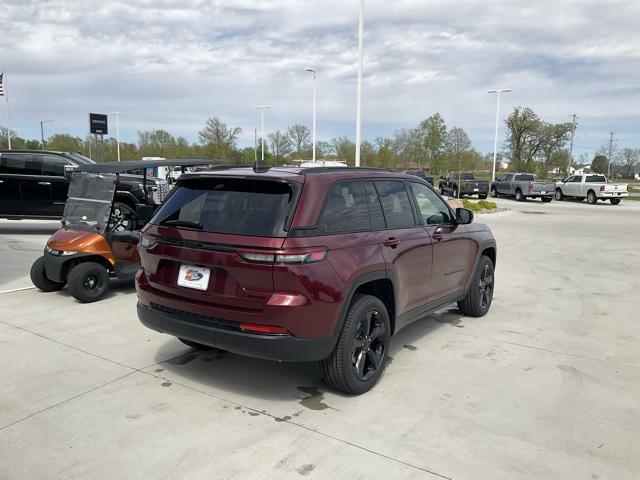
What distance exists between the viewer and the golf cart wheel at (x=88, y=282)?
20.2 feet

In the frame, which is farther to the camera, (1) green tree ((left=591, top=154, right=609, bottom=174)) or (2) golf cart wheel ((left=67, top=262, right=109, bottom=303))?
(1) green tree ((left=591, top=154, right=609, bottom=174))

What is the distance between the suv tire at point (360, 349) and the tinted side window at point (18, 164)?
34.7 feet

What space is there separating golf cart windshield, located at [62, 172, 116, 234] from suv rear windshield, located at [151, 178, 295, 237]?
9.66 feet

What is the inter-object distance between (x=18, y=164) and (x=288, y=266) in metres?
10.9

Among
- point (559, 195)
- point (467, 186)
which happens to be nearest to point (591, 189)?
point (559, 195)

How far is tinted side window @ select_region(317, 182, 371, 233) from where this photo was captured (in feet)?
11.9

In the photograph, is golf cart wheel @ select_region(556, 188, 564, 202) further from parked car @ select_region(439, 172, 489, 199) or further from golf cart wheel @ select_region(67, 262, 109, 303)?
golf cart wheel @ select_region(67, 262, 109, 303)

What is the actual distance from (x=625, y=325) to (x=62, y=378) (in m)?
5.76

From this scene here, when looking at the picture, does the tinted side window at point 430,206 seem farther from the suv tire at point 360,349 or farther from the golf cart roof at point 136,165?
the golf cart roof at point 136,165

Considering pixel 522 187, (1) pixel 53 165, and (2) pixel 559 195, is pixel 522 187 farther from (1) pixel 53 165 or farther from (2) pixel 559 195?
(1) pixel 53 165

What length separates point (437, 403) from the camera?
3.77 m

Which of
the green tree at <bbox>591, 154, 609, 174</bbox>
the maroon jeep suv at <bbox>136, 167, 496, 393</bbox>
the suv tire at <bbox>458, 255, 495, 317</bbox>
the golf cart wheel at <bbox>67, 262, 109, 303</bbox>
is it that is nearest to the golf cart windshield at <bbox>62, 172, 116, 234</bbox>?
the golf cart wheel at <bbox>67, 262, 109, 303</bbox>

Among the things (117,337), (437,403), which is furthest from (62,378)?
(437,403)

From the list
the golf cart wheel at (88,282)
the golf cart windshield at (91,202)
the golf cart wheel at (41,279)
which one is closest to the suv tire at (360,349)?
the golf cart wheel at (88,282)
